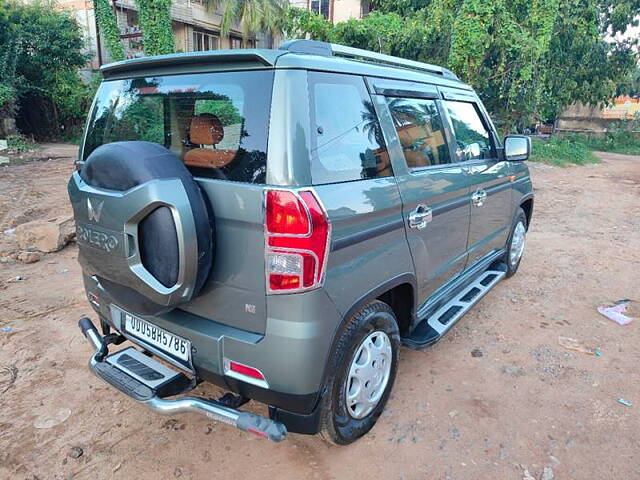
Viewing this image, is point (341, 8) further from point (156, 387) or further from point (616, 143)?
point (156, 387)

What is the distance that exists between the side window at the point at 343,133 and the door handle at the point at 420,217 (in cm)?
29

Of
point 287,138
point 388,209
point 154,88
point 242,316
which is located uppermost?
point 154,88

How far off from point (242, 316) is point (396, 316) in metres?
1.13

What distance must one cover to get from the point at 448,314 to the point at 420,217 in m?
1.00

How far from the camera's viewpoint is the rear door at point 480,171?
331 cm

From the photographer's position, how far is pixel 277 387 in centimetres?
192

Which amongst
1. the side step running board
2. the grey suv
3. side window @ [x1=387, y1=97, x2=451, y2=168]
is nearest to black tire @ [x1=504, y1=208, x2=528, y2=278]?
the side step running board

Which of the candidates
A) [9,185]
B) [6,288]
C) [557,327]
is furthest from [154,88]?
[9,185]

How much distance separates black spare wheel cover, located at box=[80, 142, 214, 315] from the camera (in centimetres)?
184

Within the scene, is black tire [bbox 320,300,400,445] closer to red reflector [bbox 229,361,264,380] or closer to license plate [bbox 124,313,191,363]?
red reflector [bbox 229,361,264,380]

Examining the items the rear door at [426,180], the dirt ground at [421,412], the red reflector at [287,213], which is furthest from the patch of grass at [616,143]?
the red reflector at [287,213]

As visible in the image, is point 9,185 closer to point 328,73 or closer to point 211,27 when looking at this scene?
point 328,73

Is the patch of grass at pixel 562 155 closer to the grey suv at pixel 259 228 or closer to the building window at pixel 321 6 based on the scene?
the building window at pixel 321 6

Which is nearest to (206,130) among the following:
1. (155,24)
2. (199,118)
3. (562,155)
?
(199,118)
